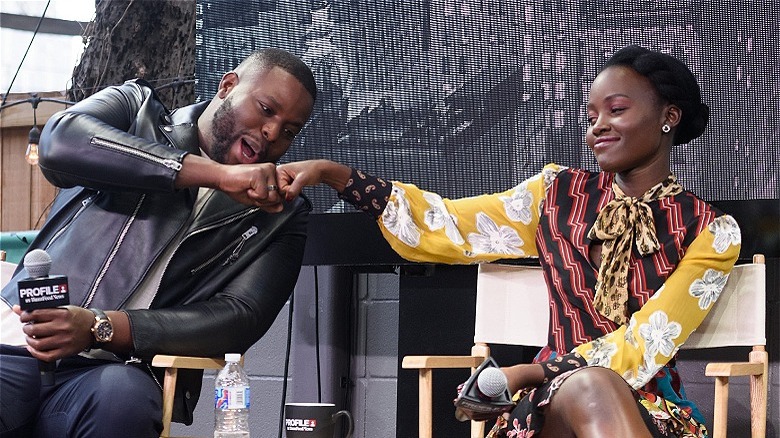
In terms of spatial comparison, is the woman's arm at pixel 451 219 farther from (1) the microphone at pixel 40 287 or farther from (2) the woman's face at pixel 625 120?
(1) the microphone at pixel 40 287

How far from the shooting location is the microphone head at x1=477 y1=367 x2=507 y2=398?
178 centimetres

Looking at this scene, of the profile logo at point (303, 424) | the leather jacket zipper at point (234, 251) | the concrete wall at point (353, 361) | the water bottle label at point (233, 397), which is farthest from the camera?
the concrete wall at point (353, 361)

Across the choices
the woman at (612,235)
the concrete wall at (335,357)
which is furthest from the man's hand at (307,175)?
the concrete wall at (335,357)

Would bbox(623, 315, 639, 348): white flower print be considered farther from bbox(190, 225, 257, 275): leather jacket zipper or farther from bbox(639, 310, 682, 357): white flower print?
bbox(190, 225, 257, 275): leather jacket zipper

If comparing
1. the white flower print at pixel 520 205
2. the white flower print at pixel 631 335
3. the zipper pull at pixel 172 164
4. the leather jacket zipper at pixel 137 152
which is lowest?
the white flower print at pixel 631 335

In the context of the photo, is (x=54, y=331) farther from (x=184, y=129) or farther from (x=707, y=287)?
(x=707, y=287)

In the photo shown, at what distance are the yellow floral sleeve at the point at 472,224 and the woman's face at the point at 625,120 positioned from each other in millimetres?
241

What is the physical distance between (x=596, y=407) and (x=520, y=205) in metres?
0.86

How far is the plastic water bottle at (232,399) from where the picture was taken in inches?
91.3

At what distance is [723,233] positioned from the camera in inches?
89.2

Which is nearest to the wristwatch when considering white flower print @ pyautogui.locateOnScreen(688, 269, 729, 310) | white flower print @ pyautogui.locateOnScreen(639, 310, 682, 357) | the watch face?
the watch face

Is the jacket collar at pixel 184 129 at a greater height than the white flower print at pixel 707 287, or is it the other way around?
the jacket collar at pixel 184 129

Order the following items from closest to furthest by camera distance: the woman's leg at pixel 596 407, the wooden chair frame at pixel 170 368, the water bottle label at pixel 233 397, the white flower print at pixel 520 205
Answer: the woman's leg at pixel 596 407, the wooden chair frame at pixel 170 368, the water bottle label at pixel 233 397, the white flower print at pixel 520 205

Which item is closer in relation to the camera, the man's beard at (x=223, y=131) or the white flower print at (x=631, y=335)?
the white flower print at (x=631, y=335)
